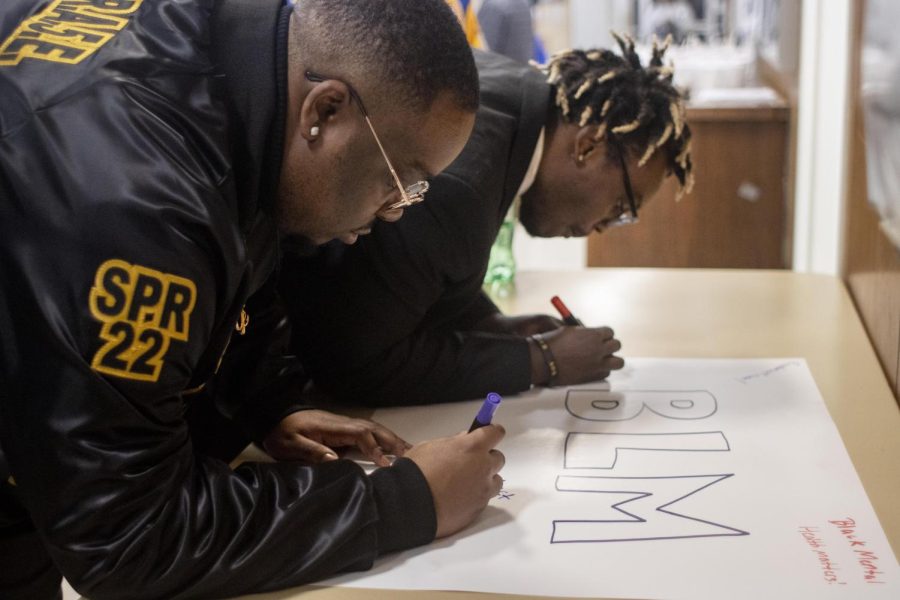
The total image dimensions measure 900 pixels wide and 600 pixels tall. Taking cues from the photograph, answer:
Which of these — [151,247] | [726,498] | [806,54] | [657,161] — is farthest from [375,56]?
[806,54]

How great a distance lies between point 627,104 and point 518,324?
0.36 m

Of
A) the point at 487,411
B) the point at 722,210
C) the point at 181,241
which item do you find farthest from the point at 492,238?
the point at 722,210

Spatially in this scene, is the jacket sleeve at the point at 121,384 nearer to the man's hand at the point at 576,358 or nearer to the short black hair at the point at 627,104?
the man's hand at the point at 576,358

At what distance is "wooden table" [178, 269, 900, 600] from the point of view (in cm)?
116

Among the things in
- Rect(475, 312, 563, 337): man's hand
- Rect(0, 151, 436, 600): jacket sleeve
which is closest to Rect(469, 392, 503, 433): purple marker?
Rect(0, 151, 436, 600): jacket sleeve

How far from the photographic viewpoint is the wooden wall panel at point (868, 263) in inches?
52.5

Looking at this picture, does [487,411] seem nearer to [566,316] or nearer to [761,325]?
[566,316]

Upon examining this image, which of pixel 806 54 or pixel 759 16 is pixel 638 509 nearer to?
pixel 806 54

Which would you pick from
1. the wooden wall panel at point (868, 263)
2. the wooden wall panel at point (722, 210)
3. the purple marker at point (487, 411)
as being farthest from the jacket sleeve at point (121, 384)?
the wooden wall panel at point (722, 210)

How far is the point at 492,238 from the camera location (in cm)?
142

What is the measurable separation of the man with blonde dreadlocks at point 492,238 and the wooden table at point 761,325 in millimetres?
153

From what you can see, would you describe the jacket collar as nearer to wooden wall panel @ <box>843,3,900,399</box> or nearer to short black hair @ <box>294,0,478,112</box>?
short black hair @ <box>294,0,478,112</box>

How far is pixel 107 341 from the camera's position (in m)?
0.78

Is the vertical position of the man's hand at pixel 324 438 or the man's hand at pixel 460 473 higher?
the man's hand at pixel 460 473
